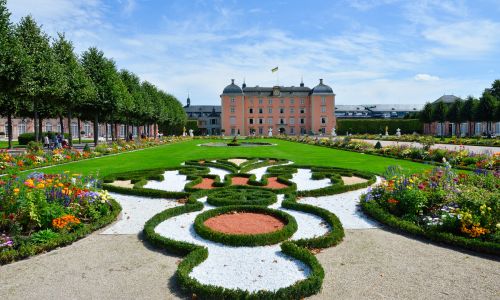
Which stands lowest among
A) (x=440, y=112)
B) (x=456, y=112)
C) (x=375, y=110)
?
(x=456, y=112)

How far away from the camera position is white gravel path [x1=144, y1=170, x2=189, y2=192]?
35.1 feet

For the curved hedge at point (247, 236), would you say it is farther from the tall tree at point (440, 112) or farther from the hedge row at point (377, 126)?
the hedge row at point (377, 126)

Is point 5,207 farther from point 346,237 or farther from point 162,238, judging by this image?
point 346,237

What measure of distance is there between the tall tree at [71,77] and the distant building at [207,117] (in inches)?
2489

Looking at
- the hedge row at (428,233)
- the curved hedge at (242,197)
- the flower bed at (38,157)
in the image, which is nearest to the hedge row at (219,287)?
the hedge row at (428,233)

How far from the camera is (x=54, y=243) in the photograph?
5.55 meters

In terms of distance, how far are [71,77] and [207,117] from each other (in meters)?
69.8

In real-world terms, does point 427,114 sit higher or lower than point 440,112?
lower

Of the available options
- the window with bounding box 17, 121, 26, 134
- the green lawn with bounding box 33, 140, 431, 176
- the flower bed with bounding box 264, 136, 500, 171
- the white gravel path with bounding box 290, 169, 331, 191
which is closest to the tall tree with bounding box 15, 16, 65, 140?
the green lawn with bounding box 33, 140, 431, 176

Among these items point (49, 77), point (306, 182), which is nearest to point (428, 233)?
point (306, 182)

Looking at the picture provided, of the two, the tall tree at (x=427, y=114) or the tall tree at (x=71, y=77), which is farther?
the tall tree at (x=427, y=114)

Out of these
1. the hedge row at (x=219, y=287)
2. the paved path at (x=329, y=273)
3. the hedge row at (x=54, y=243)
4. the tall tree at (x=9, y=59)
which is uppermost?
the tall tree at (x=9, y=59)

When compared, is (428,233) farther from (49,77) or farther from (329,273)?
(49,77)

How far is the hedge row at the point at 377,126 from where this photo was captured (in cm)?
7471
